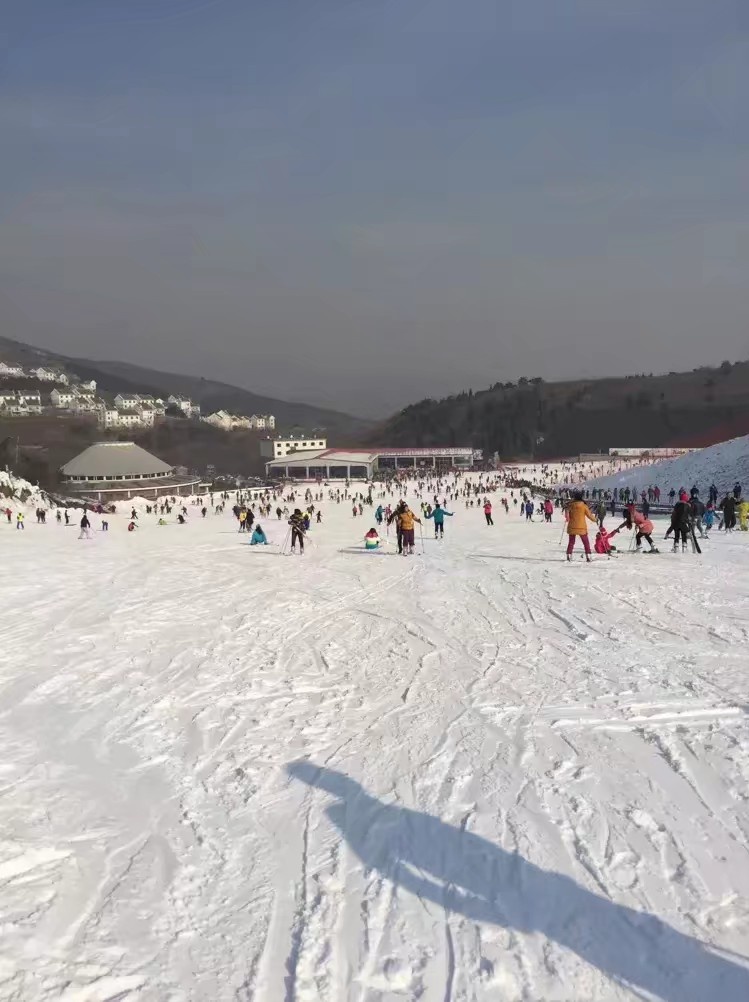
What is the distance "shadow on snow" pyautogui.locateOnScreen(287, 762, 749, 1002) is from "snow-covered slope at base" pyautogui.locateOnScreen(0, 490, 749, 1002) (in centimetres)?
1

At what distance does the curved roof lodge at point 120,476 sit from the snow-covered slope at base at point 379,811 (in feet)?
240

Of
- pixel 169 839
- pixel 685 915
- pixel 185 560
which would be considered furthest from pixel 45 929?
pixel 185 560

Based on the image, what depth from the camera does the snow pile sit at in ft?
140

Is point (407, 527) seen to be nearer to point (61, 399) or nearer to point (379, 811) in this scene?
point (379, 811)

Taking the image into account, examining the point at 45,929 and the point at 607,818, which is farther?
the point at 607,818

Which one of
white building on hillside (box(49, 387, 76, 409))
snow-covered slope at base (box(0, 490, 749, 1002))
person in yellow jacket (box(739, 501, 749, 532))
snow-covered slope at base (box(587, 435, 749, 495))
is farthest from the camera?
white building on hillside (box(49, 387, 76, 409))

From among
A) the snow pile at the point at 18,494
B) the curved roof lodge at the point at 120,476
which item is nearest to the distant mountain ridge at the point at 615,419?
the curved roof lodge at the point at 120,476

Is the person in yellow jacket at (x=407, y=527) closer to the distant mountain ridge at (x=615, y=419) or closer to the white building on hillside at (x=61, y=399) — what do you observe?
the distant mountain ridge at (x=615, y=419)

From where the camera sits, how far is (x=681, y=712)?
5449mm

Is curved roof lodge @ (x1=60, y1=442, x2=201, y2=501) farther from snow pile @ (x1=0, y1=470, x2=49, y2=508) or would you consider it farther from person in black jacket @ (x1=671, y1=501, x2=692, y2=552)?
person in black jacket @ (x1=671, y1=501, x2=692, y2=552)

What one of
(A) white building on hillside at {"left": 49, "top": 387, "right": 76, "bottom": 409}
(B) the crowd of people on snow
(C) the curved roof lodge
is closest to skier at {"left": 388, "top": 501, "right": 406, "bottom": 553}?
(B) the crowd of people on snow

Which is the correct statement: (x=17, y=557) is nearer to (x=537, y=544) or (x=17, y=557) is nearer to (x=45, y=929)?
(x=537, y=544)

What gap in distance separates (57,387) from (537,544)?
209 metres

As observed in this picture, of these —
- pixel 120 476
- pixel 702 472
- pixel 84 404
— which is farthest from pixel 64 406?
pixel 702 472
